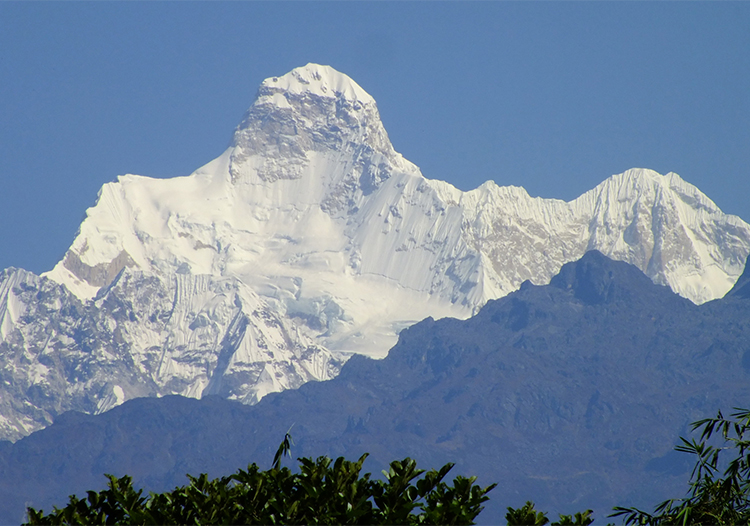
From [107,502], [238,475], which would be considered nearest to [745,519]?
[238,475]

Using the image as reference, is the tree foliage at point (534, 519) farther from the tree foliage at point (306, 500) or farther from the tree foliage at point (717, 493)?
the tree foliage at point (306, 500)

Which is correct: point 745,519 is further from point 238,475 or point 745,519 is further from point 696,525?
point 238,475

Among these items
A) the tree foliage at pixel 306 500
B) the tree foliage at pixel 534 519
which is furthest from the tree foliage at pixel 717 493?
the tree foliage at pixel 306 500

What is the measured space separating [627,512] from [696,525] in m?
2.32

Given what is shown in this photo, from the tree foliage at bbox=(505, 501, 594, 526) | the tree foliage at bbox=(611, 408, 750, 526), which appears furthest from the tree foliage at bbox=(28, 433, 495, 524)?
the tree foliage at bbox=(611, 408, 750, 526)

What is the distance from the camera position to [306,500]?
42.5 meters

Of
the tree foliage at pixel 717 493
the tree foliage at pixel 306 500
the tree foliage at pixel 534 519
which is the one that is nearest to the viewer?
the tree foliage at pixel 306 500

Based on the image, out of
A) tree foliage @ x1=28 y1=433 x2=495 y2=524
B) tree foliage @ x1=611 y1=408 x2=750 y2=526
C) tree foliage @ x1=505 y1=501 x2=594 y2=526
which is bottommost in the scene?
tree foliage @ x1=28 y1=433 x2=495 y2=524

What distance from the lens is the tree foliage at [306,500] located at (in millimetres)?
41812

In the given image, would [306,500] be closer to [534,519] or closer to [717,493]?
[534,519]

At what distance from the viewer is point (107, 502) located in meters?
44.6

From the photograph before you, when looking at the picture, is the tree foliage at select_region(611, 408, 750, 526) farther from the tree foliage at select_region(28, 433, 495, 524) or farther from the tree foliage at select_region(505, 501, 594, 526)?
the tree foliage at select_region(28, 433, 495, 524)

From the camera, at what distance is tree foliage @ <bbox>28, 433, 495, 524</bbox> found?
41812 mm

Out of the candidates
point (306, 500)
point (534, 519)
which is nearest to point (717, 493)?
point (534, 519)
